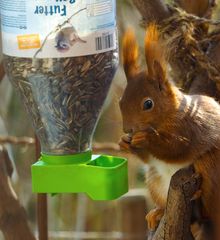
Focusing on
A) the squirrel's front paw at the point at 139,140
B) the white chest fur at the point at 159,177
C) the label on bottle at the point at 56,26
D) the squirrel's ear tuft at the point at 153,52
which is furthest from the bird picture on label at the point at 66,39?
the white chest fur at the point at 159,177

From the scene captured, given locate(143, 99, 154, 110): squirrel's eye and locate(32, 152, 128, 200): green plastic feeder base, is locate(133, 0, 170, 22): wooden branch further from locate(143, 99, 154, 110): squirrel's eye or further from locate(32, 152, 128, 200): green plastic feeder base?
locate(32, 152, 128, 200): green plastic feeder base

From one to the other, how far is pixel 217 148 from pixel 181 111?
10cm

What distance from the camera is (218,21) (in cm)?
189

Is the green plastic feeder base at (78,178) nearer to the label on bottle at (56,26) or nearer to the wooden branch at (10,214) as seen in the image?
the label on bottle at (56,26)

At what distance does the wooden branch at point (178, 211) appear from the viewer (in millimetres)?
1636

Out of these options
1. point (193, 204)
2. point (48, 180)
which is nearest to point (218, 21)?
point (193, 204)

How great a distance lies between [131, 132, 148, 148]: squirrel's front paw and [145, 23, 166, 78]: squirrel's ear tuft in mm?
111

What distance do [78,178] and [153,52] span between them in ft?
0.86

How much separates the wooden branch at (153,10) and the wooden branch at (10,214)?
419 millimetres

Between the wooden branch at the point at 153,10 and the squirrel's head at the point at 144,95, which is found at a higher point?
the wooden branch at the point at 153,10

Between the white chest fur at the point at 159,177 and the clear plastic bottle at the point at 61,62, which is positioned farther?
the white chest fur at the point at 159,177

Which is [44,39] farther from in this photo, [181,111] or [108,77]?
[181,111]

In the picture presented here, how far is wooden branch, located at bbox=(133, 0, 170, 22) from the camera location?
74.6 inches

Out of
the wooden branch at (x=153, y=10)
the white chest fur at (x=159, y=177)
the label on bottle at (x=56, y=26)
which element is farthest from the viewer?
the wooden branch at (x=153, y=10)
